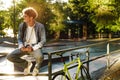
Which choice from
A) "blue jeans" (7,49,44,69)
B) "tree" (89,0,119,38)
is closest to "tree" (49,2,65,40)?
"tree" (89,0,119,38)

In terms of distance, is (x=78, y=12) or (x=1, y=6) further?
(x=1, y=6)

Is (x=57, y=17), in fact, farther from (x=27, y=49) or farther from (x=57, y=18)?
(x=27, y=49)

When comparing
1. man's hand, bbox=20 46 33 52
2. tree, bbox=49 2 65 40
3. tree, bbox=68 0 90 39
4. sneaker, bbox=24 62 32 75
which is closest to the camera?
man's hand, bbox=20 46 33 52

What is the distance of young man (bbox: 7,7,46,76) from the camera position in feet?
18.3

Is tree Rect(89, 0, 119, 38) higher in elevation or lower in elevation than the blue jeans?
higher

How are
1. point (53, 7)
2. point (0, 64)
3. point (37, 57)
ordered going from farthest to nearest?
point (53, 7) → point (0, 64) → point (37, 57)

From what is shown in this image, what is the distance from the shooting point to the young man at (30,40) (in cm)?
557

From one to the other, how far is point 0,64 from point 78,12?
35.6m

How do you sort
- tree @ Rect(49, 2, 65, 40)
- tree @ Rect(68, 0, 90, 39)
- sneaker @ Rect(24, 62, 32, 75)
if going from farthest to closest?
tree @ Rect(68, 0, 90, 39) → tree @ Rect(49, 2, 65, 40) → sneaker @ Rect(24, 62, 32, 75)

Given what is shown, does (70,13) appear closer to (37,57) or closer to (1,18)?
(1,18)

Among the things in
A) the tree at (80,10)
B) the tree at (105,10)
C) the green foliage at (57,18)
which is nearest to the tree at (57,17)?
the green foliage at (57,18)

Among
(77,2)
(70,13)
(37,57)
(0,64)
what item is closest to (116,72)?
(37,57)

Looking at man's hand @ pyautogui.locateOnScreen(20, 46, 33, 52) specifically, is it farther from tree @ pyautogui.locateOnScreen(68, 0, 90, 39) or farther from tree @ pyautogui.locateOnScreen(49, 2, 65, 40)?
tree @ pyautogui.locateOnScreen(68, 0, 90, 39)

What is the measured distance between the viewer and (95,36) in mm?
59438
